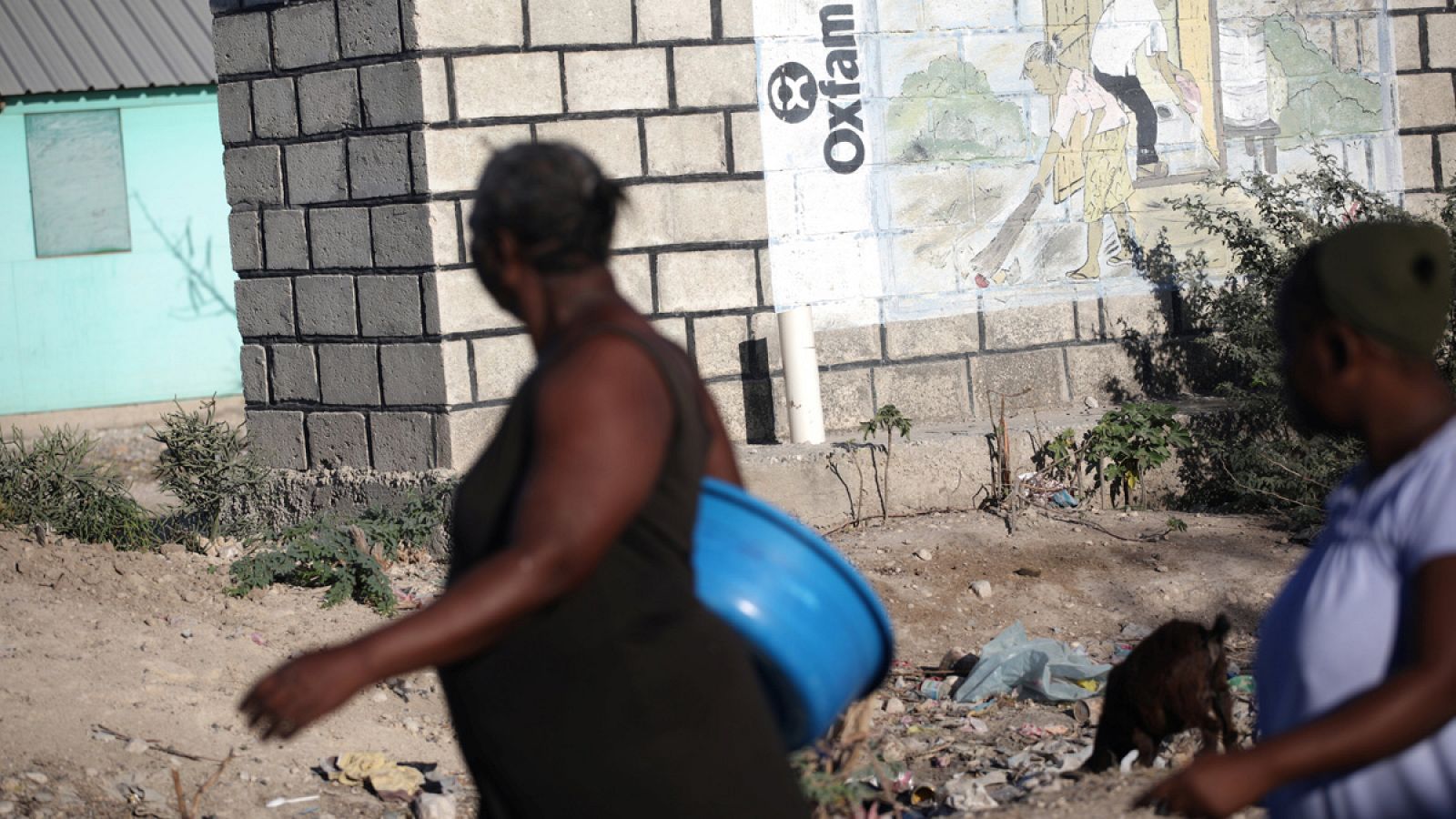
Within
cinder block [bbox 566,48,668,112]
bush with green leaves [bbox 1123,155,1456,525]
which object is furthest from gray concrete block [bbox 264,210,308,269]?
bush with green leaves [bbox 1123,155,1456,525]

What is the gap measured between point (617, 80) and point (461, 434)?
1.81 meters

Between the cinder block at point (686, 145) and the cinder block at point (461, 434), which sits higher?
the cinder block at point (686, 145)

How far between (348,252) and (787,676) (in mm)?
5545

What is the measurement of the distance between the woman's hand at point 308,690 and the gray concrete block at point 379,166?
535 centimetres

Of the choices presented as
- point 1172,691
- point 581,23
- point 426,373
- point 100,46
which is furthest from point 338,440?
point 100,46

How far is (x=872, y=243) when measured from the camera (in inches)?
288

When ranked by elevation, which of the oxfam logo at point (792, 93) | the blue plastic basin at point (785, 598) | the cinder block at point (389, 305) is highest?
the oxfam logo at point (792, 93)

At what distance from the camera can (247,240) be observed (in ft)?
24.6

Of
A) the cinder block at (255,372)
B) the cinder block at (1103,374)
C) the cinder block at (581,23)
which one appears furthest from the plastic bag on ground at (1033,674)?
the cinder block at (255,372)

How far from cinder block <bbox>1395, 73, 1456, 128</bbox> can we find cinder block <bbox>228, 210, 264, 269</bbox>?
626cm

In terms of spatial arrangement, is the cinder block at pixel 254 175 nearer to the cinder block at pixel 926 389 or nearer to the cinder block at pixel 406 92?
the cinder block at pixel 406 92

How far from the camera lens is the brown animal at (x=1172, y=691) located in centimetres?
391

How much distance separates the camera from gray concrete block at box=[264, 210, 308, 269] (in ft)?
23.7

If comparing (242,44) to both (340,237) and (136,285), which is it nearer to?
(340,237)
